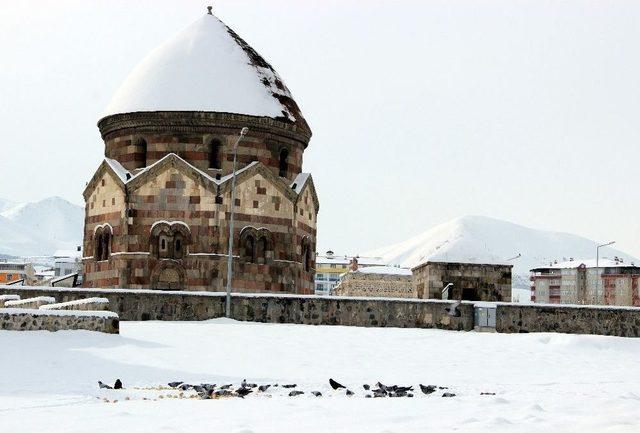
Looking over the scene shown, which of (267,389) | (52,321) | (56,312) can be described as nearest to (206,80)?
(56,312)

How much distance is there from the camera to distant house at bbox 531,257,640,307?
141625 millimetres

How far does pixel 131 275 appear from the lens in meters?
40.2

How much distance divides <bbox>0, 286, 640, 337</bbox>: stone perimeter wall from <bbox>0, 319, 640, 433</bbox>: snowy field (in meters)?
1.55

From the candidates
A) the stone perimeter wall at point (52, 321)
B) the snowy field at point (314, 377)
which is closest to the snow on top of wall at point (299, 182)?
the snowy field at point (314, 377)

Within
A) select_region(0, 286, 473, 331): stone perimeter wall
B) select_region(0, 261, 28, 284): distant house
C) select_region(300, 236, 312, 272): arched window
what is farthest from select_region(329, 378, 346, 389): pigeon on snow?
select_region(0, 261, 28, 284): distant house

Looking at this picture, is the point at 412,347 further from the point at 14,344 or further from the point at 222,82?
the point at 222,82

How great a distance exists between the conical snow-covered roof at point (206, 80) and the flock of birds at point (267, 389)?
1035 inches

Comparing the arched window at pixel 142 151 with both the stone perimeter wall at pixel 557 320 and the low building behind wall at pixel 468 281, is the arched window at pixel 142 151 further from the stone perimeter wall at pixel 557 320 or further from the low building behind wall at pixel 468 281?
the stone perimeter wall at pixel 557 320

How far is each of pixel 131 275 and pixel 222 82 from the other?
937cm

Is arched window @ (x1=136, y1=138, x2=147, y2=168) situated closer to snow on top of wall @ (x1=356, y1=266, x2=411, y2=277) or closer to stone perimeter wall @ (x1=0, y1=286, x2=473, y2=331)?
stone perimeter wall @ (x1=0, y1=286, x2=473, y2=331)

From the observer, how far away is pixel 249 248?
40.8 m

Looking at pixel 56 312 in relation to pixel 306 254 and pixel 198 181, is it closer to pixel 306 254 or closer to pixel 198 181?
pixel 198 181

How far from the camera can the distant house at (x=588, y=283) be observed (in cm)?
14162

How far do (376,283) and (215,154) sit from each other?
101 metres
